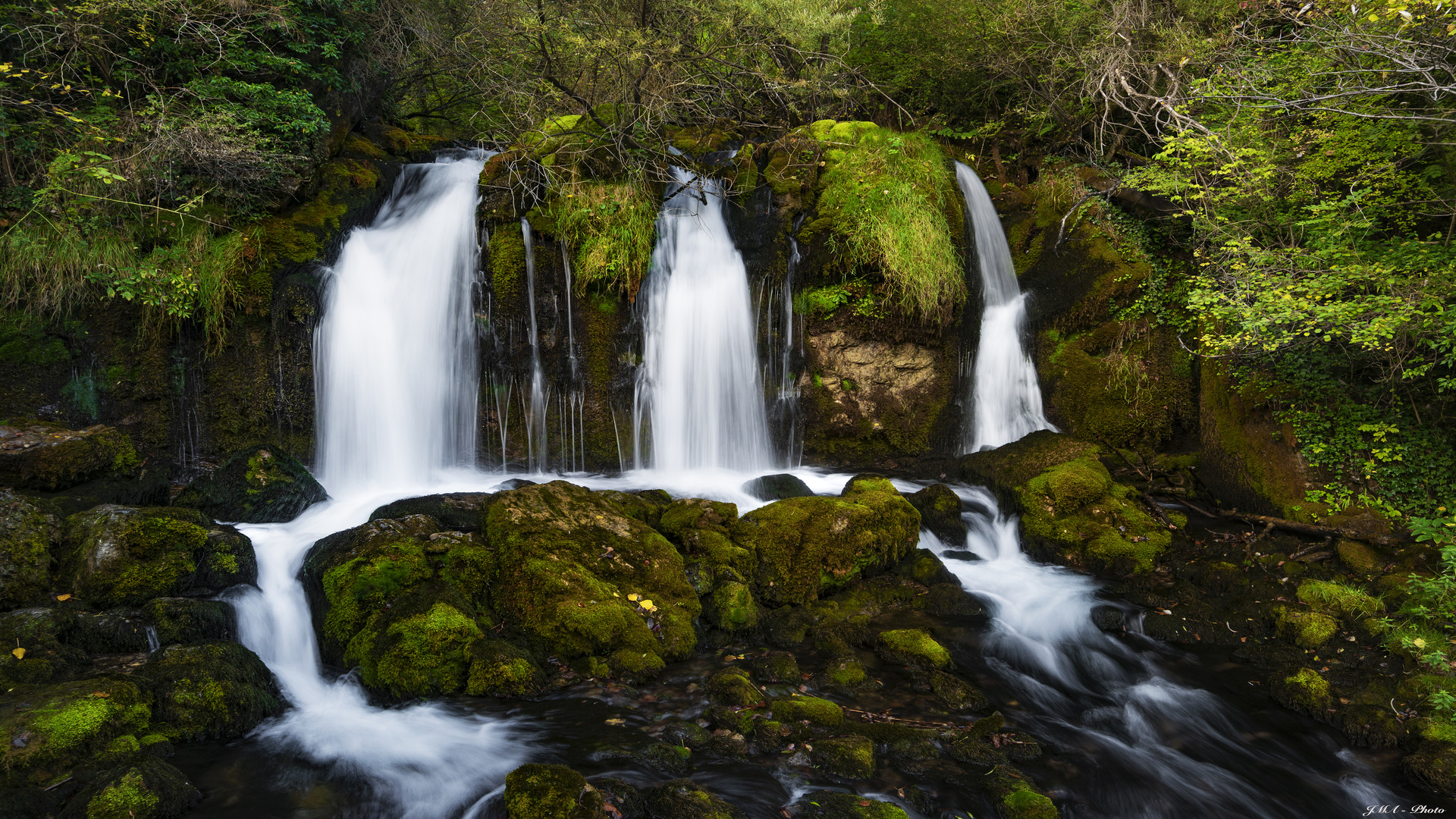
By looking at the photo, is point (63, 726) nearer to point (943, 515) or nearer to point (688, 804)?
point (688, 804)

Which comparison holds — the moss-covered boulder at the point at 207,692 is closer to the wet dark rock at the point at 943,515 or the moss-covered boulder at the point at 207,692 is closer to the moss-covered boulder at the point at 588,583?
the moss-covered boulder at the point at 588,583

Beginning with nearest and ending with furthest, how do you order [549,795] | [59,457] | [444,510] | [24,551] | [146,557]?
1. [549,795]
2. [24,551]
3. [146,557]
4. [59,457]
5. [444,510]

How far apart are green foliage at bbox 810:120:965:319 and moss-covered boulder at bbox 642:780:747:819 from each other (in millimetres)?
7542

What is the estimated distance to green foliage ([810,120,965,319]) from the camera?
9719 mm

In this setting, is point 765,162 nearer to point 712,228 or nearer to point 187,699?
point 712,228

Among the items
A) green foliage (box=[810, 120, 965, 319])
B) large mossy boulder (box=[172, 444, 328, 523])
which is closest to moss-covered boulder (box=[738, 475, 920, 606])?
green foliage (box=[810, 120, 965, 319])

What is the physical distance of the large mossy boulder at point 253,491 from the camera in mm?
6918

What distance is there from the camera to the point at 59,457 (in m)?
6.30

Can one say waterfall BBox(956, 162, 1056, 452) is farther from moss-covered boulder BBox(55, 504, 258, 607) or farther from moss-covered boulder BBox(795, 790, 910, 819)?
moss-covered boulder BBox(55, 504, 258, 607)

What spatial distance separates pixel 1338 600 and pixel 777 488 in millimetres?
5256

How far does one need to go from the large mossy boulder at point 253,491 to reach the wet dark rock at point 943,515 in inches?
266

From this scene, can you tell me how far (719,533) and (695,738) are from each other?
8.12 ft

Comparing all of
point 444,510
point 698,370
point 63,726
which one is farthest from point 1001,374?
point 63,726

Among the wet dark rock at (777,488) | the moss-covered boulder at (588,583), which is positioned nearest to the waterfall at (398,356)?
the moss-covered boulder at (588,583)
